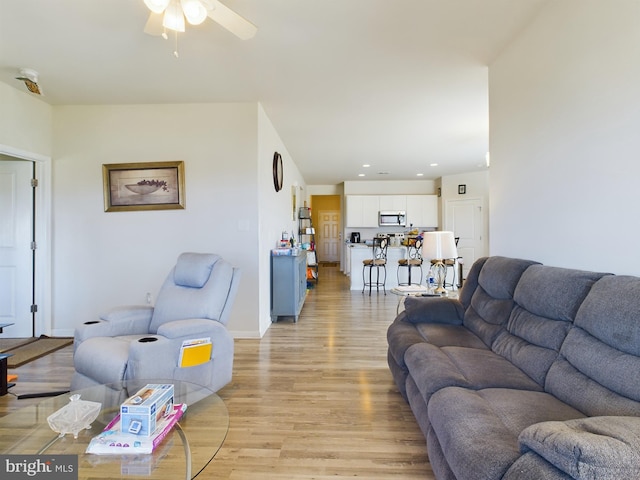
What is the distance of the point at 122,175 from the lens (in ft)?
12.2

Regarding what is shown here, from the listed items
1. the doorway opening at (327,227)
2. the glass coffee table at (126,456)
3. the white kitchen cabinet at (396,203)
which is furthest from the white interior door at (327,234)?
the glass coffee table at (126,456)

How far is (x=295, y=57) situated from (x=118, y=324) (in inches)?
101

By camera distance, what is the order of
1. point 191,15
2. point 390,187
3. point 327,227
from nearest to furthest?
point 191,15 → point 390,187 → point 327,227

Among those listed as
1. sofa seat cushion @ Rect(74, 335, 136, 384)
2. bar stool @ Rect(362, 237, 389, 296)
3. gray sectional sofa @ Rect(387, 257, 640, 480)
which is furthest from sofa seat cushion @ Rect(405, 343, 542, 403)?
bar stool @ Rect(362, 237, 389, 296)

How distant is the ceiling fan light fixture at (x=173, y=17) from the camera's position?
1802 mm

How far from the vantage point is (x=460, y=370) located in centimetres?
167

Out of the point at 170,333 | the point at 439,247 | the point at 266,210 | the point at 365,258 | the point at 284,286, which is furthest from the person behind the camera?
the point at 365,258

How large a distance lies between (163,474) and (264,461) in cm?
71

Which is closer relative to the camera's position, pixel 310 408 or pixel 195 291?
pixel 310 408

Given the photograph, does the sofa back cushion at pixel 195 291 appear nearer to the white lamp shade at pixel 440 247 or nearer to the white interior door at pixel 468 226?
the white lamp shade at pixel 440 247

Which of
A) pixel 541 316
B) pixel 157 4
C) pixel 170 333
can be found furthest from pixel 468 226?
pixel 157 4

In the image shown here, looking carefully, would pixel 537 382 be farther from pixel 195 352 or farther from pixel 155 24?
pixel 155 24

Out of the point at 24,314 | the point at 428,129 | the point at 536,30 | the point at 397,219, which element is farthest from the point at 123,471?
the point at 397,219

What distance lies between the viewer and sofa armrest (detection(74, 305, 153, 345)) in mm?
2320
